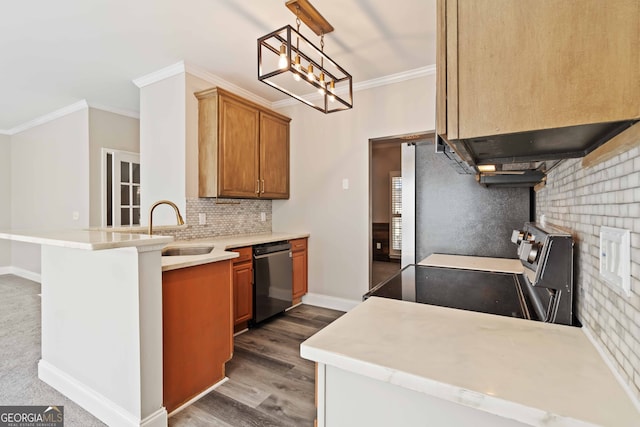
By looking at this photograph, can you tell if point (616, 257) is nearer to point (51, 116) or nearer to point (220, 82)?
point (220, 82)

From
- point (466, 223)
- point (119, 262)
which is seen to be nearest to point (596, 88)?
point (466, 223)

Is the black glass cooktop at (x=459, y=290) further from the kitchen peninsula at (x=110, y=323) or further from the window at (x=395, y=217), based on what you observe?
the window at (x=395, y=217)

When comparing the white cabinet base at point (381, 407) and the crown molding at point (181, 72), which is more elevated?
the crown molding at point (181, 72)

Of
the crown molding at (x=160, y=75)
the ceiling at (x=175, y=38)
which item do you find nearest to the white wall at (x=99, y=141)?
the ceiling at (x=175, y=38)

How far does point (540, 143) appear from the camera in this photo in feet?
2.37

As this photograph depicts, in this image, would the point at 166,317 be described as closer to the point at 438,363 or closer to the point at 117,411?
the point at 117,411

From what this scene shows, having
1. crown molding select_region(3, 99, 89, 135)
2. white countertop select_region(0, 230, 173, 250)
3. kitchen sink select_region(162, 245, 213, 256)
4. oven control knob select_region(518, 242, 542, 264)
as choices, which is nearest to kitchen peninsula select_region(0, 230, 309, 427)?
white countertop select_region(0, 230, 173, 250)

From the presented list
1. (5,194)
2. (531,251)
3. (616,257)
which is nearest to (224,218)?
(531,251)

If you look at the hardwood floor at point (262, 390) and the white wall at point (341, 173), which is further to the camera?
the white wall at point (341, 173)

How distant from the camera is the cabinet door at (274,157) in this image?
11.7 ft

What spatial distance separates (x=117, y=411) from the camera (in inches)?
64.4

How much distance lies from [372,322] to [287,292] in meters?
2.69

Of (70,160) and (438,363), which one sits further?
(70,160)

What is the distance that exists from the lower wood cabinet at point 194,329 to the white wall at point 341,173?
172cm
